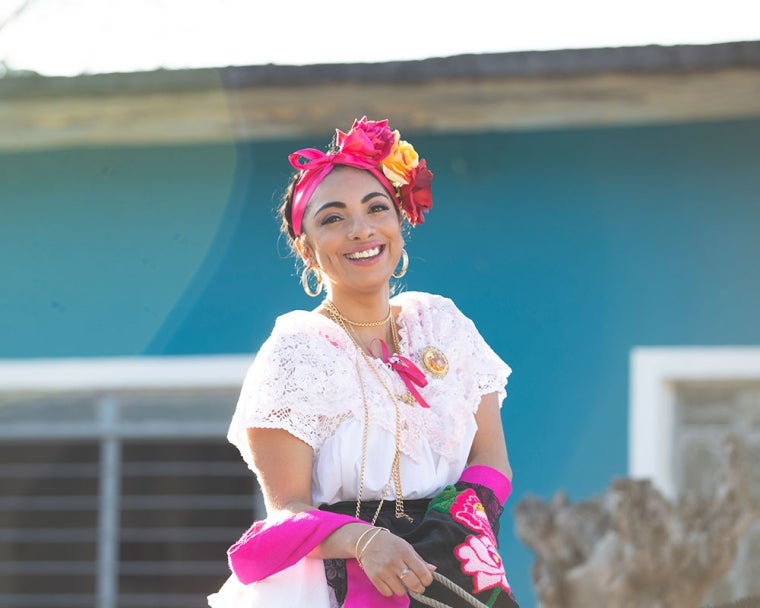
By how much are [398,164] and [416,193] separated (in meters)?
0.08

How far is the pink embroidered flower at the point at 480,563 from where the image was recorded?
2754mm

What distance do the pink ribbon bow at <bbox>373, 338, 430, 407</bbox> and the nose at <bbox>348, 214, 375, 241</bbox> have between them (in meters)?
0.26

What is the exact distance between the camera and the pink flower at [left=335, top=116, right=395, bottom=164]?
3.02m

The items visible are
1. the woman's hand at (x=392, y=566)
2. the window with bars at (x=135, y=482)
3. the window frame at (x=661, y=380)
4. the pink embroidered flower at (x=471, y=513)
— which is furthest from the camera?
the window with bars at (x=135, y=482)

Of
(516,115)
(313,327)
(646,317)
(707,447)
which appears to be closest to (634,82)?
(516,115)

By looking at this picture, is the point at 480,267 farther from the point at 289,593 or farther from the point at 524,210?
the point at 289,593

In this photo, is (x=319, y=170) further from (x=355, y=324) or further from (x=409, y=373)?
(x=409, y=373)

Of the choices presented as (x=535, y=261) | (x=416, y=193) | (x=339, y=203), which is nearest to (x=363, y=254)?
(x=339, y=203)

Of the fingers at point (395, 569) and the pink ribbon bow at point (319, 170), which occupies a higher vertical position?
the pink ribbon bow at point (319, 170)

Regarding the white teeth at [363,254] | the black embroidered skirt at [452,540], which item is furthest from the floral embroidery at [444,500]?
the white teeth at [363,254]

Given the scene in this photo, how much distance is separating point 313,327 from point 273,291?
3772 mm

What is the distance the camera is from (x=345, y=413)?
2.87m

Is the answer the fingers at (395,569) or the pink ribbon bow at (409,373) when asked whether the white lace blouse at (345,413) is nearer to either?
the pink ribbon bow at (409,373)

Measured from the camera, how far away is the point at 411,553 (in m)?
2.68
